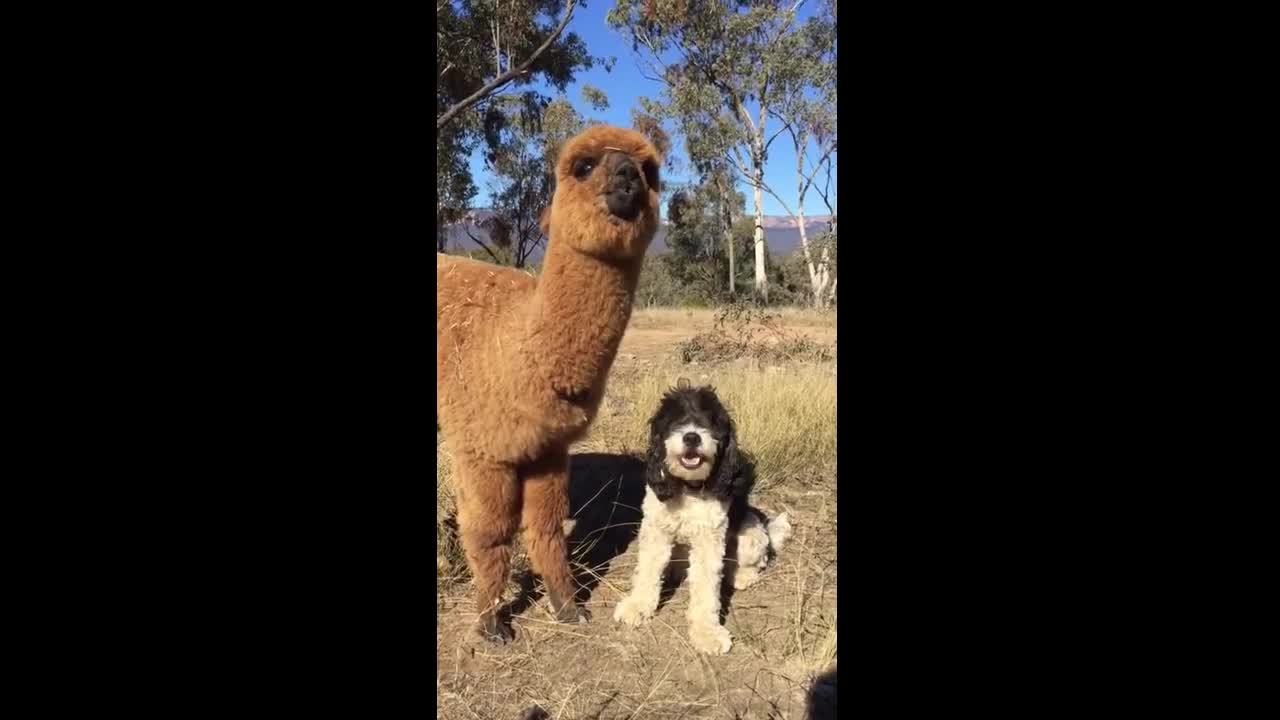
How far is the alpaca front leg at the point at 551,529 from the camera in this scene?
2740 millimetres

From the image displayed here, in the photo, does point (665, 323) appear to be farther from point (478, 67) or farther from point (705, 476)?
point (705, 476)

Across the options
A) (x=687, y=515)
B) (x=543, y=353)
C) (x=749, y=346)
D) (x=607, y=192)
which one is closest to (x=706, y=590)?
(x=687, y=515)

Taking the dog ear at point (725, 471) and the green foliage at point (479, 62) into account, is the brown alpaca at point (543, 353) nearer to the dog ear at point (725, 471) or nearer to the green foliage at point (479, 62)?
the dog ear at point (725, 471)

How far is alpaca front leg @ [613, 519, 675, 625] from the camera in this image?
291cm

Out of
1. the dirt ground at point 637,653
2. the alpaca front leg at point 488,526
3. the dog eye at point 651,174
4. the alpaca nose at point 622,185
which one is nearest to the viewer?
the alpaca nose at point 622,185

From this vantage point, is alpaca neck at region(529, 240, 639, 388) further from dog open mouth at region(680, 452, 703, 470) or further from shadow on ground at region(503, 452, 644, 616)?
shadow on ground at region(503, 452, 644, 616)

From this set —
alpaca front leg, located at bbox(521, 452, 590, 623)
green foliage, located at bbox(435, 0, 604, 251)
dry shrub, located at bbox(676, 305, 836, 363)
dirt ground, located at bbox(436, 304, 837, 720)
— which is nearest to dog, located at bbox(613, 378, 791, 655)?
dirt ground, located at bbox(436, 304, 837, 720)

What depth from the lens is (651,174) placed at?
230 cm

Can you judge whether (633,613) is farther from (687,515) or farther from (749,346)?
(749,346)

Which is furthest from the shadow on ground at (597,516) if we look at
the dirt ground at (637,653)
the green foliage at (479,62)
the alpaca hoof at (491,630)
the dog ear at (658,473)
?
the green foliage at (479,62)

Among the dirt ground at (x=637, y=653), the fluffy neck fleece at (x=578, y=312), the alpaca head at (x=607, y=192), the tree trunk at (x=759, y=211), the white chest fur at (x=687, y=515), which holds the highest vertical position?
the tree trunk at (x=759, y=211)

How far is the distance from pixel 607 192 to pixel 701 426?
3.47 feet
